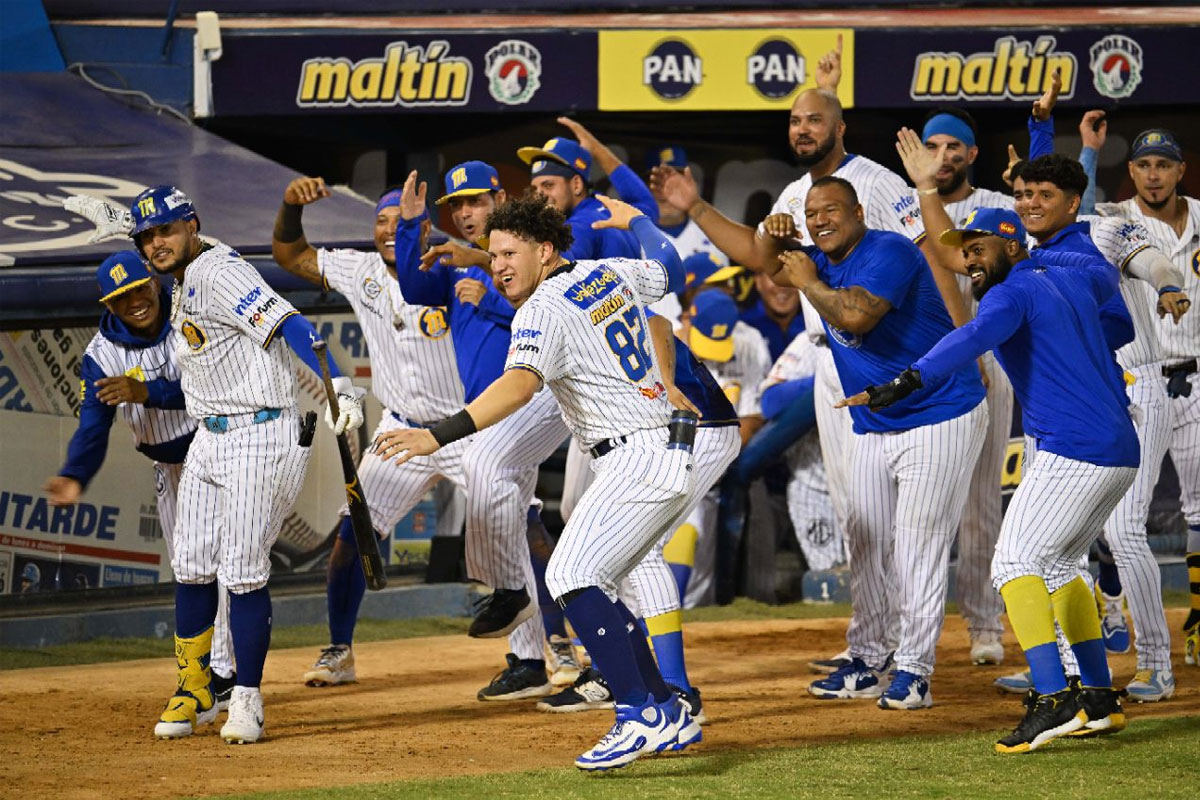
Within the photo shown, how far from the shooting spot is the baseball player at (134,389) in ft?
20.6

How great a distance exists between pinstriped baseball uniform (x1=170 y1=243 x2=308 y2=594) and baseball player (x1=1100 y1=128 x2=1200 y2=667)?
360 cm

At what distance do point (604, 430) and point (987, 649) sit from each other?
2800 millimetres

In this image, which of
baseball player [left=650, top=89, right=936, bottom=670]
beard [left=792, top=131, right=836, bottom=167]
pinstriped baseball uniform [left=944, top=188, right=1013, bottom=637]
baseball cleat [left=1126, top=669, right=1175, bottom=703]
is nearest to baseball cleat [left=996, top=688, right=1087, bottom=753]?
baseball cleat [left=1126, top=669, right=1175, bottom=703]

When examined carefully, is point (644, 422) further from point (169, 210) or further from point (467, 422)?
point (169, 210)

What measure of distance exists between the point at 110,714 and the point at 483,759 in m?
1.74

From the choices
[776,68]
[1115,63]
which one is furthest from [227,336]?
[1115,63]

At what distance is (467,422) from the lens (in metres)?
4.87

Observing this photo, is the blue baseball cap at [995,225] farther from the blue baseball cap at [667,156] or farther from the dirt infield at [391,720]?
the blue baseball cap at [667,156]

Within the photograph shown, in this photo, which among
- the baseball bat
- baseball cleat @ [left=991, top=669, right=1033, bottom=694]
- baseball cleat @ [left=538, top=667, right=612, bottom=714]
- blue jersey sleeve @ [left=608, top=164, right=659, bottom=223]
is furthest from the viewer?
blue jersey sleeve @ [left=608, top=164, right=659, bottom=223]

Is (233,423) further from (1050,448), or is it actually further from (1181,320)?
(1181,320)

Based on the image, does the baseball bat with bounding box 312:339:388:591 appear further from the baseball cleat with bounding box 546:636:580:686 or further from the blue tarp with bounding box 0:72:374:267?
the blue tarp with bounding box 0:72:374:267

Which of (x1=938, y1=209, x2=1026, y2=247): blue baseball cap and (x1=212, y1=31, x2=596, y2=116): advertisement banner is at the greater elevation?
(x1=212, y1=31, x2=596, y2=116): advertisement banner

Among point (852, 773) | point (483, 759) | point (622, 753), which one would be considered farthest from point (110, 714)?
point (852, 773)

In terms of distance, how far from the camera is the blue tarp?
8656 millimetres
